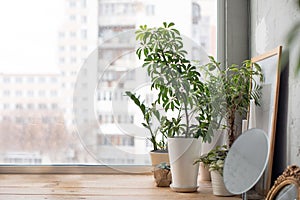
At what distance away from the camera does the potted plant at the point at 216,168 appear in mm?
1866

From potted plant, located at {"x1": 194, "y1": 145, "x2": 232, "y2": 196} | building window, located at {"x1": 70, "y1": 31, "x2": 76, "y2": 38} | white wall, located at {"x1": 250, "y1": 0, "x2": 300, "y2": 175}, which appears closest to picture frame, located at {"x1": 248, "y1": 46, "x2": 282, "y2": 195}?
white wall, located at {"x1": 250, "y1": 0, "x2": 300, "y2": 175}

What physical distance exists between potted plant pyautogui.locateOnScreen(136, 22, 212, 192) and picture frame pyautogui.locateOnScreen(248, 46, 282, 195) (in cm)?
21

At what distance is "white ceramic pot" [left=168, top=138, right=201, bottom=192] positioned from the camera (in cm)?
193

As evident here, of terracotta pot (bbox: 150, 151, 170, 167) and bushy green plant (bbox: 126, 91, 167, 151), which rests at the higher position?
bushy green plant (bbox: 126, 91, 167, 151)

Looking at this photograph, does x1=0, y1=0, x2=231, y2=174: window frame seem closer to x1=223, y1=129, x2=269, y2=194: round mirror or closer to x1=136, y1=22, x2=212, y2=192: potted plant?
x1=136, y1=22, x2=212, y2=192: potted plant

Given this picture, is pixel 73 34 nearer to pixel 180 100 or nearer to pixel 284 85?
pixel 180 100

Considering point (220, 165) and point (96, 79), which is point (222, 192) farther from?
point (96, 79)

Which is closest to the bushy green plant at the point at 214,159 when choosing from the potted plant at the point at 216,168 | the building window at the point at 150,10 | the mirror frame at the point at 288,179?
the potted plant at the point at 216,168

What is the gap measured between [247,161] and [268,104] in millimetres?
370

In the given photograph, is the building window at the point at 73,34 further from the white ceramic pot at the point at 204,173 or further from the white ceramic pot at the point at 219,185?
the white ceramic pot at the point at 219,185

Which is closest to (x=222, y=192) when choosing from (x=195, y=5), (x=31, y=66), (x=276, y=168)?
(x=276, y=168)

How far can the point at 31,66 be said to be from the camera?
2475 mm

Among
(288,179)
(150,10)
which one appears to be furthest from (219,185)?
(150,10)

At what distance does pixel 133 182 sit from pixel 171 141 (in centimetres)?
33
